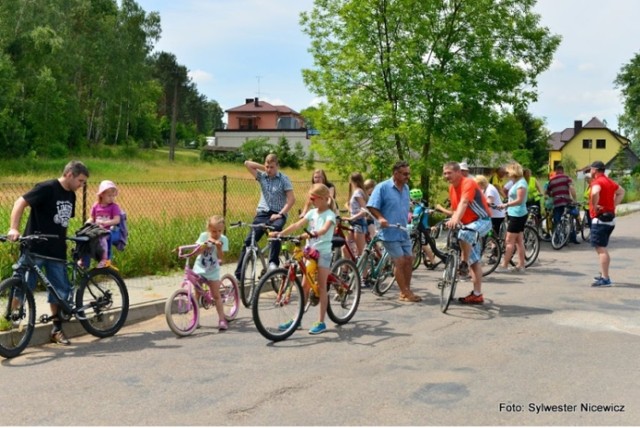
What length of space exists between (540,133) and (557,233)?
5872 cm

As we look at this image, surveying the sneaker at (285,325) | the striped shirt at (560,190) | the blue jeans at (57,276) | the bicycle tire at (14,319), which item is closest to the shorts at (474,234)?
the sneaker at (285,325)

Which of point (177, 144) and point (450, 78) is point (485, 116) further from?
point (177, 144)

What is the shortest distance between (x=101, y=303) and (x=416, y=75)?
38.1 ft

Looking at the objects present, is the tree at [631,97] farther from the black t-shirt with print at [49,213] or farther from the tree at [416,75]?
the black t-shirt with print at [49,213]

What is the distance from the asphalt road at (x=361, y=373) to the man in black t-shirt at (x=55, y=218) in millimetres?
537

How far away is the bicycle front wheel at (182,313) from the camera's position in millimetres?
7223

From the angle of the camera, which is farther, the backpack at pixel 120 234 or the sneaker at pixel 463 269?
the sneaker at pixel 463 269

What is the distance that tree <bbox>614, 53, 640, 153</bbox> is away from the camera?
67.1 m

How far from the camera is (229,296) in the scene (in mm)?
8070

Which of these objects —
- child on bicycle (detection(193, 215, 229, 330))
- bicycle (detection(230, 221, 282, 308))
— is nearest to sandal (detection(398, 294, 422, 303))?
bicycle (detection(230, 221, 282, 308))

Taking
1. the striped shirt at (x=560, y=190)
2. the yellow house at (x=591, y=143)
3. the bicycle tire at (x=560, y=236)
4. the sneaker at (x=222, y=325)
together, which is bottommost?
the sneaker at (x=222, y=325)

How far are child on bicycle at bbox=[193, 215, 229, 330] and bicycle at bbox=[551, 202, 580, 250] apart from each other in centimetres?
1026

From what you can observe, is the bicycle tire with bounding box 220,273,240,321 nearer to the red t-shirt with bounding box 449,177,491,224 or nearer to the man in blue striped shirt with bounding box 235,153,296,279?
the man in blue striped shirt with bounding box 235,153,296,279

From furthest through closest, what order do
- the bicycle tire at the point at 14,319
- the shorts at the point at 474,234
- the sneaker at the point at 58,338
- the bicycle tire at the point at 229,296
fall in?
the shorts at the point at 474,234 → the bicycle tire at the point at 229,296 → the sneaker at the point at 58,338 → the bicycle tire at the point at 14,319
